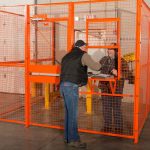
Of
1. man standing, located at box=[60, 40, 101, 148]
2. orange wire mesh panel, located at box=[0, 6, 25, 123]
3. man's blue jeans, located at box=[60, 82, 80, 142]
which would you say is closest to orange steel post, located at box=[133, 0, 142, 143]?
man standing, located at box=[60, 40, 101, 148]

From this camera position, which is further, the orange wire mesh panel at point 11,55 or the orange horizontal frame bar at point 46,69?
the orange wire mesh panel at point 11,55

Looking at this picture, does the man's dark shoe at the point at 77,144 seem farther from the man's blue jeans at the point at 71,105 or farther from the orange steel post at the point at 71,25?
the orange steel post at the point at 71,25

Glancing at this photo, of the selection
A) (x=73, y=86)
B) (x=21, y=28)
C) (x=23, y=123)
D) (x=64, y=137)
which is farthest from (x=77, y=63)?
(x=21, y=28)

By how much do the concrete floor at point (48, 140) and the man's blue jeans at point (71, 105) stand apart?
29cm

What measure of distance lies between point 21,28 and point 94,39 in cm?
346

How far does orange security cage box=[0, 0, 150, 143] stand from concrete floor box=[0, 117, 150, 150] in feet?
0.64

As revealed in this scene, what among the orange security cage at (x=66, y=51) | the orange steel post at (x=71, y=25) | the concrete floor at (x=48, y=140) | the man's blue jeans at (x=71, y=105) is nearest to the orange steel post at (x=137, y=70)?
the orange security cage at (x=66, y=51)

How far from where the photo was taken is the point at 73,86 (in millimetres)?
→ 5387

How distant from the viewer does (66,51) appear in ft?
31.7

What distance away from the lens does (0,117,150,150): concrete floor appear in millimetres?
5535

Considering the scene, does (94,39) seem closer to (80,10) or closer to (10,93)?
(80,10)

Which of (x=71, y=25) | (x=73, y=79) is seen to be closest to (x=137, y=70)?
(x=73, y=79)

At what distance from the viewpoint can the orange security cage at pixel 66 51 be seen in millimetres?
6166

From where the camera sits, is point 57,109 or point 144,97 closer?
point 144,97
